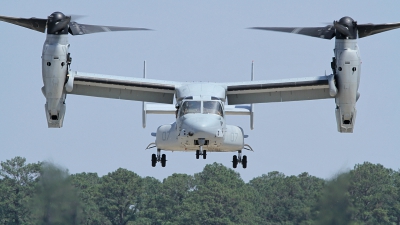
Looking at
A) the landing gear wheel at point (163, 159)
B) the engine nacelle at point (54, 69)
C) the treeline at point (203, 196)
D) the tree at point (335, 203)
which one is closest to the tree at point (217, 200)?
the treeline at point (203, 196)

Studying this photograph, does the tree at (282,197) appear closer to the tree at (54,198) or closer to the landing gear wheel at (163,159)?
the tree at (54,198)

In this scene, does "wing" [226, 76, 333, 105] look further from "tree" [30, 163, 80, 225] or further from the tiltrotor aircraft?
"tree" [30, 163, 80, 225]

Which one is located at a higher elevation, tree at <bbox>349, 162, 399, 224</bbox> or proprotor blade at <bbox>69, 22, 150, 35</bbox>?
proprotor blade at <bbox>69, 22, 150, 35</bbox>

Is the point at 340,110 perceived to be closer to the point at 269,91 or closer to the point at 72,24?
the point at 269,91

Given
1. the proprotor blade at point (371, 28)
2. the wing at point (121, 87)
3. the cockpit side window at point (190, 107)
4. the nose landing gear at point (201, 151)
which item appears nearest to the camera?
the nose landing gear at point (201, 151)

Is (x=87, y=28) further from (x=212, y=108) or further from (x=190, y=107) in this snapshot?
(x=212, y=108)

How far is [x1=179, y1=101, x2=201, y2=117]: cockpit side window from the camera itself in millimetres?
33225

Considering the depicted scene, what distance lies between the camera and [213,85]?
1372 inches

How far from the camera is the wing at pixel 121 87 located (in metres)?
34.6

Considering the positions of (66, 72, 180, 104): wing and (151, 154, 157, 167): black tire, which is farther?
(151, 154, 157, 167): black tire

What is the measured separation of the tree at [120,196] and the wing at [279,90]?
26.8 meters

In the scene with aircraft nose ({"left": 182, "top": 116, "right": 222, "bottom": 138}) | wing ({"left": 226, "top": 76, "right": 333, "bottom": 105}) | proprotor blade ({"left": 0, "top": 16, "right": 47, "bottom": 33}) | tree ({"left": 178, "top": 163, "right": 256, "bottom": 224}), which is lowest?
tree ({"left": 178, "top": 163, "right": 256, "bottom": 224})

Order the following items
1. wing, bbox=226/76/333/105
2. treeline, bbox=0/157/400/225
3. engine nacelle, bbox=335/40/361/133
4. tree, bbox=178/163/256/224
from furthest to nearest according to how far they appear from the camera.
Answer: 1. tree, bbox=178/163/256/224
2. treeline, bbox=0/157/400/225
3. wing, bbox=226/76/333/105
4. engine nacelle, bbox=335/40/361/133

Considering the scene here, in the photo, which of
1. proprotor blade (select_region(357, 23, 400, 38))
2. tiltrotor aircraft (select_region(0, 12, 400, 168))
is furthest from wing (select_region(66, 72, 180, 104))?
proprotor blade (select_region(357, 23, 400, 38))
